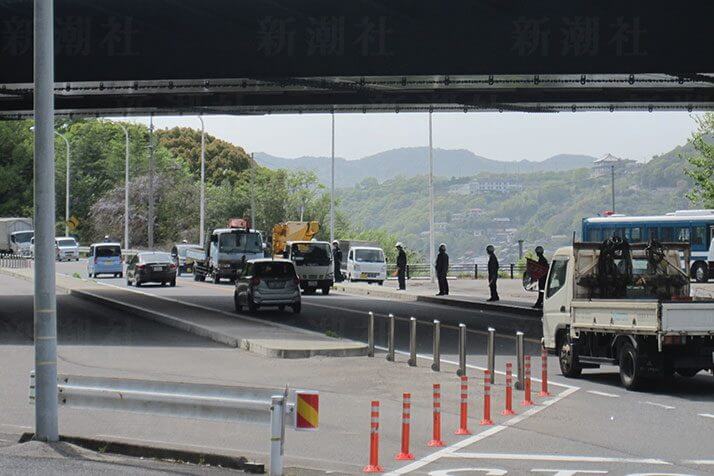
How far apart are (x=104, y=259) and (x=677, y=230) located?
29995 mm

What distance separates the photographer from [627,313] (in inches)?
803

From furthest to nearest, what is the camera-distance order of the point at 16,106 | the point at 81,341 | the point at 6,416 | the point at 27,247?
the point at 27,247, the point at 16,106, the point at 81,341, the point at 6,416

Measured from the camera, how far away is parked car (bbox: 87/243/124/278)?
7238 centimetres

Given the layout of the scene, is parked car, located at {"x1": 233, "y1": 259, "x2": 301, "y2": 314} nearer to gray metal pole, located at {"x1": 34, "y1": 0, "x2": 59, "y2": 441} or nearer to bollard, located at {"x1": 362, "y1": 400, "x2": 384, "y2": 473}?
gray metal pole, located at {"x1": 34, "y1": 0, "x2": 59, "y2": 441}

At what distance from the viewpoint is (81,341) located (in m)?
30.1

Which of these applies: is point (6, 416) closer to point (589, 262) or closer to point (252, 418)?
point (252, 418)

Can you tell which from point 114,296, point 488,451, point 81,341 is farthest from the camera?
point 114,296

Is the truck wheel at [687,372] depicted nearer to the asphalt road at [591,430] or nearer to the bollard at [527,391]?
the asphalt road at [591,430]

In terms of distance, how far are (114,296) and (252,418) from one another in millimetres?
36897

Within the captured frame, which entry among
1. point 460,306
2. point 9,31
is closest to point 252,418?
point 9,31

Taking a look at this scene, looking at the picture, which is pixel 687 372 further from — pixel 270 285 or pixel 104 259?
pixel 104 259

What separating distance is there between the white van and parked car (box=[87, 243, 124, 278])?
43.3ft

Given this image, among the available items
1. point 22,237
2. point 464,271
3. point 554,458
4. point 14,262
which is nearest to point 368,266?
point 464,271

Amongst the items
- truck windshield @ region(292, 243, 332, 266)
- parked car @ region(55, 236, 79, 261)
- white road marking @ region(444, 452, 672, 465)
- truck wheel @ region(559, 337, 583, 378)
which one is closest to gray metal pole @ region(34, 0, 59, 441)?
white road marking @ region(444, 452, 672, 465)
